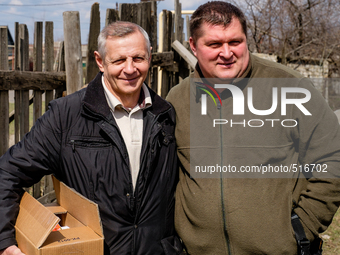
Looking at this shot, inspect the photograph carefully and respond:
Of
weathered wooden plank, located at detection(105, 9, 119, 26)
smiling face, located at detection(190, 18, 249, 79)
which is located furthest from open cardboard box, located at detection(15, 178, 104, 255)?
weathered wooden plank, located at detection(105, 9, 119, 26)

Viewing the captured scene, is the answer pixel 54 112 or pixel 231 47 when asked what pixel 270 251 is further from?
pixel 54 112

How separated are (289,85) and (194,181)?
0.83m

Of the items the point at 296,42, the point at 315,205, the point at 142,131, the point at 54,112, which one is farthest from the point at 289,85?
the point at 296,42

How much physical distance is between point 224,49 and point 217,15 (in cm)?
21

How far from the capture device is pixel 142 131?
2.13 metres

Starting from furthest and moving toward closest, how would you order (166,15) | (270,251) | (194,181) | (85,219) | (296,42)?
(296,42) < (166,15) < (194,181) < (270,251) < (85,219)

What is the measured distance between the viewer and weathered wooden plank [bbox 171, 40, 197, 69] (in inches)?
201

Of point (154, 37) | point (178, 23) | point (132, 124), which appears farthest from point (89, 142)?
point (178, 23)

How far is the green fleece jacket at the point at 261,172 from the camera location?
2051 millimetres

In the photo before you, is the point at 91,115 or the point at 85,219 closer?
the point at 85,219

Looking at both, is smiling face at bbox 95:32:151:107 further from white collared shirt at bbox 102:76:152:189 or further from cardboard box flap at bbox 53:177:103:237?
cardboard box flap at bbox 53:177:103:237

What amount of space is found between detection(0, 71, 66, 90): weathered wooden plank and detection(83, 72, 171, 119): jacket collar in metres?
1.19

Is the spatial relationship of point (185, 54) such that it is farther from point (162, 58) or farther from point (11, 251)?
point (11, 251)

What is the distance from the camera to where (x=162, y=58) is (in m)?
4.86
